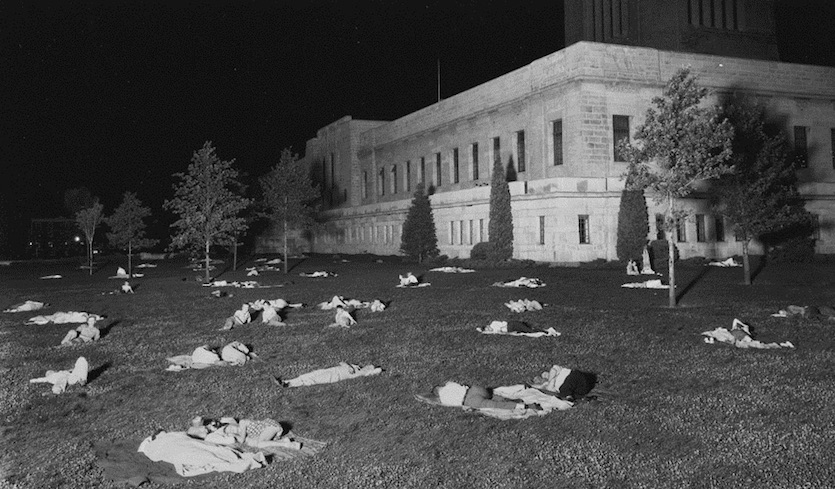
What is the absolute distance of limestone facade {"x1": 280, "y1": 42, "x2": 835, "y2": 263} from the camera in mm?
35719

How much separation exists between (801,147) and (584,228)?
1724 centimetres

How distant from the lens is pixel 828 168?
4216cm

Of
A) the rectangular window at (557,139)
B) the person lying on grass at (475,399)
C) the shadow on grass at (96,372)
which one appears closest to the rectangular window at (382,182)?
the rectangular window at (557,139)

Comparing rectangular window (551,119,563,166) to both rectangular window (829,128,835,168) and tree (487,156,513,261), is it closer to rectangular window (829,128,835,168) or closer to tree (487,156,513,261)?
tree (487,156,513,261)

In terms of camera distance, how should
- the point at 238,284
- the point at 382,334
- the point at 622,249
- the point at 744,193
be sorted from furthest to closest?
the point at 622,249 < the point at 238,284 < the point at 744,193 < the point at 382,334

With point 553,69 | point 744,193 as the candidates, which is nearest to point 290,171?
point 553,69

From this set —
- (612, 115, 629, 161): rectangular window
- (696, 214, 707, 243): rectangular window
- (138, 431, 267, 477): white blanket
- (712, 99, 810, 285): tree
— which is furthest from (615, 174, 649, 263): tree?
(138, 431, 267, 477): white blanket

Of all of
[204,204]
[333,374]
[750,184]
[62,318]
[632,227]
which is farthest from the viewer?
[632,227]

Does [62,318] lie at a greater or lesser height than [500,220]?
lesser

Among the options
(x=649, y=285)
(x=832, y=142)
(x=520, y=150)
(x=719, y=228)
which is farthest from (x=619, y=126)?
(x=832, y=142)

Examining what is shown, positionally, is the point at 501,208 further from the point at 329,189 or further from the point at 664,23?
the point at 329,189

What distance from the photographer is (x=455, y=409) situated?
9.11m

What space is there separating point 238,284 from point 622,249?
1893 centimetres

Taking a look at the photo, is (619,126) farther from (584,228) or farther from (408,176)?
(408,176)
